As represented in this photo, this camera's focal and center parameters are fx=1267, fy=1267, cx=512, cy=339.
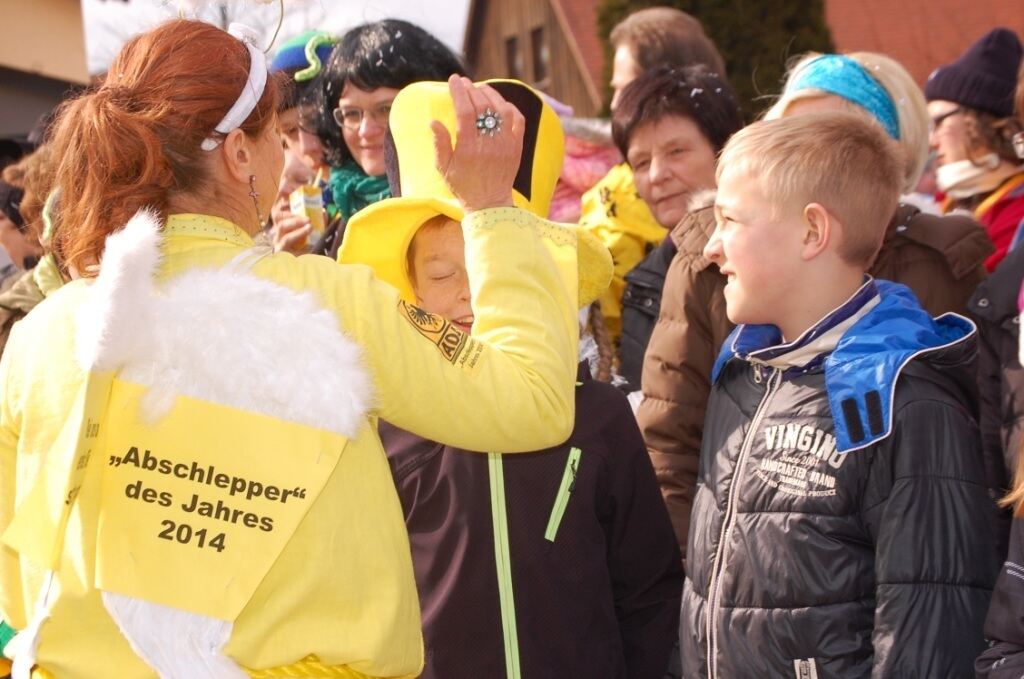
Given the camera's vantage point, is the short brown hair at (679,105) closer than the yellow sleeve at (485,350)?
No

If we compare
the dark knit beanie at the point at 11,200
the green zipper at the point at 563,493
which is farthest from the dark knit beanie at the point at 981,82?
the dark knit beanie at the point at 11,200

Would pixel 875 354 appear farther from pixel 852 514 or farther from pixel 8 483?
pixel 8 483

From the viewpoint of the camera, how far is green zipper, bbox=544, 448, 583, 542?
2.75 metres

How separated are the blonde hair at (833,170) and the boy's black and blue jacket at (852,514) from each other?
0.47ft

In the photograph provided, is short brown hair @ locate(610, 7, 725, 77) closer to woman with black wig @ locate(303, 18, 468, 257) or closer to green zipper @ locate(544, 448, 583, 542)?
woman with black wig @ locate(303, 18, 468, 257)

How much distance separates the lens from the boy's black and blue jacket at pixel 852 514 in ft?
7.73

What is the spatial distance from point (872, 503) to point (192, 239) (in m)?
1.38

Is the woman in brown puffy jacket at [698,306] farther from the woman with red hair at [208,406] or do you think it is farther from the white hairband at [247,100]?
the white hairband at [247,100]

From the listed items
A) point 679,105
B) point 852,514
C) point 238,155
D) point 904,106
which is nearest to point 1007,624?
point 852,514

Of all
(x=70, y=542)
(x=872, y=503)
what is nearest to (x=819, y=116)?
(x=872, y=503)

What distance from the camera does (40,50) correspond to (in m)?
13.5

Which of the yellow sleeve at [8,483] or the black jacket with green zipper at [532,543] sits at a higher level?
the yellow sleeve at [8,483]

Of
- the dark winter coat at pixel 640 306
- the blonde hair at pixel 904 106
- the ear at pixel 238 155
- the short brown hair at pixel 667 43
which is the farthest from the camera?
the short brown hair at pixel 667 43

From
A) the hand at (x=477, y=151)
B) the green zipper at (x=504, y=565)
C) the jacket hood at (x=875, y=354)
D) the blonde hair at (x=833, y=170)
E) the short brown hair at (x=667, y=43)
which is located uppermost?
the short brown hair at (x=667, y=43)
